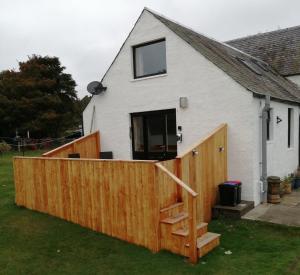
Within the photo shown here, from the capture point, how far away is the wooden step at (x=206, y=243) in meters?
5.45

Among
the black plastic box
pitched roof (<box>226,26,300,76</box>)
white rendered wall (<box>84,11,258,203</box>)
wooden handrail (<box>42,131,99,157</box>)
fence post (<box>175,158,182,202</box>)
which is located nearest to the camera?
→ fence post (<box>175,158,182,202</box>)

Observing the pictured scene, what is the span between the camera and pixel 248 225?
23.4 feet

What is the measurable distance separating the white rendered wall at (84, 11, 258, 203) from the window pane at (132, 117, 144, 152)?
254mm

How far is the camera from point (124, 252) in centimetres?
588

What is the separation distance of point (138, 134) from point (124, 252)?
6054mm

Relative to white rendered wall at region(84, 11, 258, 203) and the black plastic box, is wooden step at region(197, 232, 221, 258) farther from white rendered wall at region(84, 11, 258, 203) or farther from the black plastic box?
white rendered wall at region(84, 11, 258, 203)

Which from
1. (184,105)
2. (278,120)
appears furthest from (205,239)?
(278,120)

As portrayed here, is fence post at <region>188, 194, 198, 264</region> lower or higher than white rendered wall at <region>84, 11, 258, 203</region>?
lower

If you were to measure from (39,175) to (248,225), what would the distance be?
18.5ft

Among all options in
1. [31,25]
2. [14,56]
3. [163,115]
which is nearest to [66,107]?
[14,56]

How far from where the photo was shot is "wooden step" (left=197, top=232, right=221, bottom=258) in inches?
215

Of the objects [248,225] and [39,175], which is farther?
[39,175]

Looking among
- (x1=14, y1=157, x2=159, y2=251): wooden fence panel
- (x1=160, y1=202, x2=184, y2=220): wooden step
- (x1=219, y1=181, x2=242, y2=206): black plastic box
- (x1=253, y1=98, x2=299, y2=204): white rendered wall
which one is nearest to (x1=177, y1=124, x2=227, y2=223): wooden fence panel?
(x1=219, y1=181, x2=242, y2=206): black plastic box

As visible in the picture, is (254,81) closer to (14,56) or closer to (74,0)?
(74,0)
